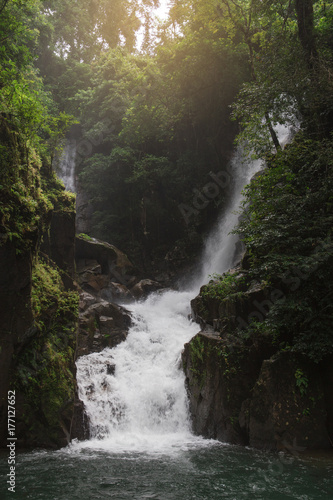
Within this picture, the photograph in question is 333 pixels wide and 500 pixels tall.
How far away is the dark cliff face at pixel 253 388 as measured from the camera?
727cm

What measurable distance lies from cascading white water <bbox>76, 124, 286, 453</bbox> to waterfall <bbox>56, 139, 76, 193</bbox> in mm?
13432

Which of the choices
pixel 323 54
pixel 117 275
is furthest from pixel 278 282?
pixel 117 275

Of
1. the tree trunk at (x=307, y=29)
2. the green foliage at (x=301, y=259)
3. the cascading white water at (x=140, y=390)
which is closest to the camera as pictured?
the green foliage at (x=301, y=259)

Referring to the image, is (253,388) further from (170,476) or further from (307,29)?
(307,29)

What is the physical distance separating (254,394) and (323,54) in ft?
34.4

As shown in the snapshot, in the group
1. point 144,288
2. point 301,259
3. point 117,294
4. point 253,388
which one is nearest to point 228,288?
point 253,388

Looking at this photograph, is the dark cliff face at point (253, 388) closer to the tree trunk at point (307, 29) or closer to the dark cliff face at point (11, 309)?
the dark cliff face at point (11, 309)

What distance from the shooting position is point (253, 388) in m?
8.01

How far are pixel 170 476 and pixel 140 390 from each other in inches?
187

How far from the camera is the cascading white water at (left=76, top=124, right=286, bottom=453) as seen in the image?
8805 mm

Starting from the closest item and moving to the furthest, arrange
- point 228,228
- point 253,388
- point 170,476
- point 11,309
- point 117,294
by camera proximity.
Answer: point 170,476 < point 11,309 < point 253,388 < point 117,294 < point 228,228

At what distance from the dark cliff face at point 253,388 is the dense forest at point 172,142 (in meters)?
0.41

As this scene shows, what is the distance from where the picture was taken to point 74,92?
28.9m

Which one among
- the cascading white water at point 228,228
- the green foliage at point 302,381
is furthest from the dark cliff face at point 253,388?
the cascading white water at point 228,228
